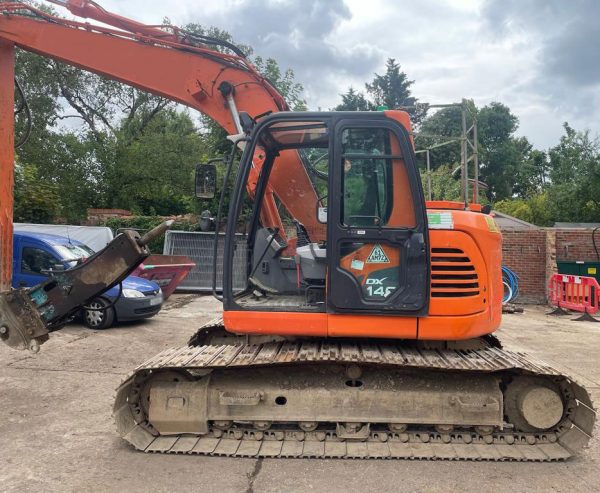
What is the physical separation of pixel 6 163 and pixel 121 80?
1.36m

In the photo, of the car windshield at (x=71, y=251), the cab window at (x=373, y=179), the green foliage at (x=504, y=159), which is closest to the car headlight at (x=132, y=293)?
the car windshield at (x=71, y=251)

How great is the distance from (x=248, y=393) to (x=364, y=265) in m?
1.36

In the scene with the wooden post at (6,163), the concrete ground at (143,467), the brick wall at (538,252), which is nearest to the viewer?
the concrete ground at (143,467)

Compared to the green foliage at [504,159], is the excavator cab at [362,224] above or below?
below

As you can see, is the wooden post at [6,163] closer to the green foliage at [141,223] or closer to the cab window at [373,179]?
the cab window at [373,179]

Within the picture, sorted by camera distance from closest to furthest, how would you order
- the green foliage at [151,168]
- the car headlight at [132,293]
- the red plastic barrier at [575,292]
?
the car headlight at [132,293] → the red plastic barrier at [575,292] → the green foliage at [151,168]

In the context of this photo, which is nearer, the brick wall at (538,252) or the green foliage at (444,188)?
the brick wall at (538,252)

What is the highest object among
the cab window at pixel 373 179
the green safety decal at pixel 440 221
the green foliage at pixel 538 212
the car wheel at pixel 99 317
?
the green foliage at pixel 538 212

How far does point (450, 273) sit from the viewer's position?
12.6 ft

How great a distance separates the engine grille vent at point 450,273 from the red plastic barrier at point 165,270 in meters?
8.69

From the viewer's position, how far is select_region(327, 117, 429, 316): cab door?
12.5 ft

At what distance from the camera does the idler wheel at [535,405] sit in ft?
12.5

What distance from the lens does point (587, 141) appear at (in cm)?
2841

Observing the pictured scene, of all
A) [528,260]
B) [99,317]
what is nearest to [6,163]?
[99,317]
